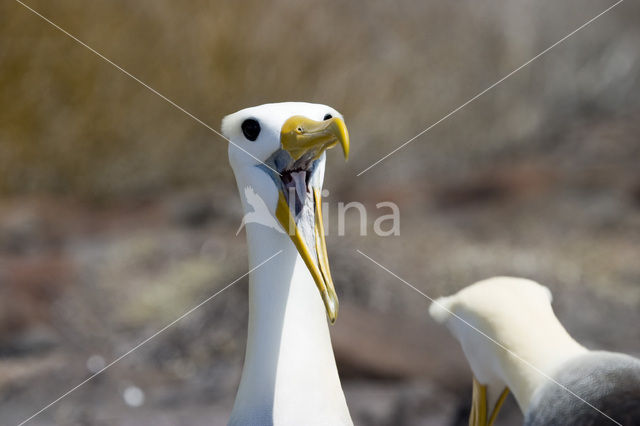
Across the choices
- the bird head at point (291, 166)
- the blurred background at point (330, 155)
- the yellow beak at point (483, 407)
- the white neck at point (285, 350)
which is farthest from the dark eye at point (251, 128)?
the blurred background at point (330, 155)

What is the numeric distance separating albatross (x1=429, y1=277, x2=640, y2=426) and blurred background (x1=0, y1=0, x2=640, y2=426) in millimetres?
2105

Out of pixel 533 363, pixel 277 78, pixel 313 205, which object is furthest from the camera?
pixel 277 78

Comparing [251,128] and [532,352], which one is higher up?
[251,128]

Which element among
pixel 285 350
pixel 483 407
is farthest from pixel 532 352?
pixel 285 350

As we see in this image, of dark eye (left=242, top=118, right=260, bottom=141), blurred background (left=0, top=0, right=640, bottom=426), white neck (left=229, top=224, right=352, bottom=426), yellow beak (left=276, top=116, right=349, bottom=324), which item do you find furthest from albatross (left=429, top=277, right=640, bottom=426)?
blurred background (left=0, top=0, right=640, bottom=426)

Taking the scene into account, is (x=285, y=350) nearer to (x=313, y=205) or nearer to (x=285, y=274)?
(x=285, y=274)

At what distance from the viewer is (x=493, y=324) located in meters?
2.14

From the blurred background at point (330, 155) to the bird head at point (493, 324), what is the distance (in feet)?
6.83

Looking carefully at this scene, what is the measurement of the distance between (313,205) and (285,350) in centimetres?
28

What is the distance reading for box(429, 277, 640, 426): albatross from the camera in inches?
72.7

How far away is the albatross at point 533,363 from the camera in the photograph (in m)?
1.85

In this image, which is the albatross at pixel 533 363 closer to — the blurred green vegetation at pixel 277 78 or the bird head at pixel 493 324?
the bird head at pixel 493 324

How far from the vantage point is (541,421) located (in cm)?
193

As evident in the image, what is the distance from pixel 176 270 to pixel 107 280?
16.3 inches
